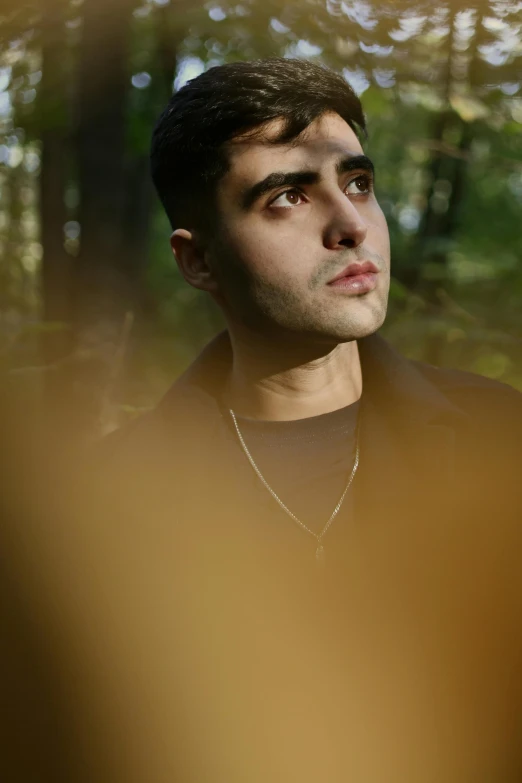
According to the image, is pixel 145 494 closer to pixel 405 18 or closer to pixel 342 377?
pixel 342 377

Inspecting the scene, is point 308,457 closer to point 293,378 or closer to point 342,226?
point 293,378

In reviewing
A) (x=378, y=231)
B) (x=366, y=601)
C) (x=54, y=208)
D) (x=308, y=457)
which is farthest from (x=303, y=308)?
(x=54, y=208)

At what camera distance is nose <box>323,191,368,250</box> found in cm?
102

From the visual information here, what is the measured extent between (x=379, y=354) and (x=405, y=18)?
0.64 meters

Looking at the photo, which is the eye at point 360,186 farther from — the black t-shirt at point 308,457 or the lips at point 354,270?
the black t-shirt at point 308,457

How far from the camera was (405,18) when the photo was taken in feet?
4.12

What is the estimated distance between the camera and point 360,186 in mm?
1104

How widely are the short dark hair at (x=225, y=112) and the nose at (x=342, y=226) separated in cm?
14

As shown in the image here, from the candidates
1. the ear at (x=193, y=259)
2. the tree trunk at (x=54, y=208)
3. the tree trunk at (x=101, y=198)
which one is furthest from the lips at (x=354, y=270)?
the tree trunk at (x=54, y=208)

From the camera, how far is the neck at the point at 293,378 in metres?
1.18

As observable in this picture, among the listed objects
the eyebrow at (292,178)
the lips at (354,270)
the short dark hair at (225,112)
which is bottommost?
the lips at (354,270)

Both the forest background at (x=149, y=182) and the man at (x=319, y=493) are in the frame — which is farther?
the forest background at (x=149, y=182)

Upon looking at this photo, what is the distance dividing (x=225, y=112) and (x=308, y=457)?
606mm

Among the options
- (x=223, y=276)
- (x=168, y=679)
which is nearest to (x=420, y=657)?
(x=168, y=679)
